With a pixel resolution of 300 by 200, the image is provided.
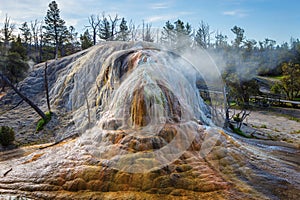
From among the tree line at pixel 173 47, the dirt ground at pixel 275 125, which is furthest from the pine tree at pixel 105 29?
the dirt ground at pixel 275 125

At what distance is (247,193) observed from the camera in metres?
4.38

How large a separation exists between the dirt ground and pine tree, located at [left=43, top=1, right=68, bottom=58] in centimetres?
2119

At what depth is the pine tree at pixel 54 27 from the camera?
1086 inches

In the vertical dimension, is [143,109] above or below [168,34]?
below

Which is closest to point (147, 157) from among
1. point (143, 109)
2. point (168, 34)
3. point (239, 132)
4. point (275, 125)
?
point (143, 109)

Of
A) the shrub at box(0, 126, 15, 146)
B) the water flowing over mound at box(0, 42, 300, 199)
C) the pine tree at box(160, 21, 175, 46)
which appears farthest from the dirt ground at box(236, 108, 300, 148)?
the pine tree at box(160, 21, 175, 46)

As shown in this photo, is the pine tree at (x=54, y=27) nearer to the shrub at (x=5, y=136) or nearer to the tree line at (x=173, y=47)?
the tree line at (x=173, y=47)

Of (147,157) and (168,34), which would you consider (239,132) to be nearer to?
(147,157)

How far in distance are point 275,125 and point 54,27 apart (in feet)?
80.2

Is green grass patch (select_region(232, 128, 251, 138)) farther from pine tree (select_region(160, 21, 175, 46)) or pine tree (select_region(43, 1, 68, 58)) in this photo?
pine tree (select_region(43, 1, 68, 58))

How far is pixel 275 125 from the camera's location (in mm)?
12508

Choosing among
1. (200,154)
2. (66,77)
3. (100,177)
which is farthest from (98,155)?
(66,77)

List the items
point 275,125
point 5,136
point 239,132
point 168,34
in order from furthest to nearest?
point 168,34 < point 275,125 < point 239,132 < point 5,136

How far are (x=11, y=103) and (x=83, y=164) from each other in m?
10.5
